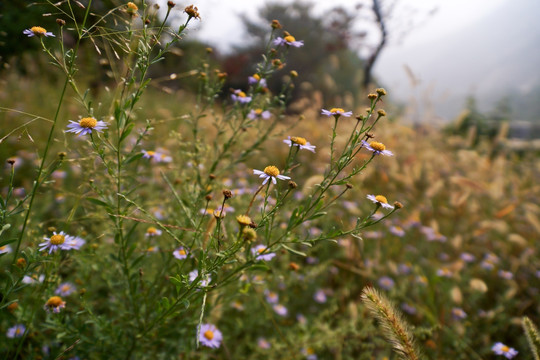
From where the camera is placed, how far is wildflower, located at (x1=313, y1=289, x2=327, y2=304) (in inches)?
92.0

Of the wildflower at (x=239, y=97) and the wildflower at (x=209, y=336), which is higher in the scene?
the wildflower at (x=239, y=97)

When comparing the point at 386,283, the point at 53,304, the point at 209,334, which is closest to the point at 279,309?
the point at 209,334

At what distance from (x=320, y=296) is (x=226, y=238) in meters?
1.24

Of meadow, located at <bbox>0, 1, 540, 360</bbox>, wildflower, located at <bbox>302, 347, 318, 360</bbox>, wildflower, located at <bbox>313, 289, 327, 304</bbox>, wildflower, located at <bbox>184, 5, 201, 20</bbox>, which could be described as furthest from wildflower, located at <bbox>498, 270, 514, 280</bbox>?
wildflower, located at <bbox>184, 5, 201, 20</bbox>

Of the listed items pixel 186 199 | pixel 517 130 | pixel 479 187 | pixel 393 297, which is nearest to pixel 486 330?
pixel 393 297

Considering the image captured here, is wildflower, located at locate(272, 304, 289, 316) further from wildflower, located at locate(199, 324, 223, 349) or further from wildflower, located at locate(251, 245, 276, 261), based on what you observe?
wildflower, located at locate(251, 245, 276, 261)

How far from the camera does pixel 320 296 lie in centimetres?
237

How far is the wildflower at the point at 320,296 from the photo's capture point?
2.34m

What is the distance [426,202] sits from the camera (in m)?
3.70

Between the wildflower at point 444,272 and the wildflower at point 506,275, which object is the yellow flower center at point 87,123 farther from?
the wildflower at point 506,275

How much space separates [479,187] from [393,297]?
1326 millimetres

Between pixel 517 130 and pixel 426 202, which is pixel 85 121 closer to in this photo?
pixel 426 202

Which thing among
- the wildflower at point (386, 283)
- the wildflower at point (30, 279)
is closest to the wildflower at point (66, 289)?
the wildflower at point (30, 279)

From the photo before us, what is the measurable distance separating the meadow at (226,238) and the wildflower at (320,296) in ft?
0.18
